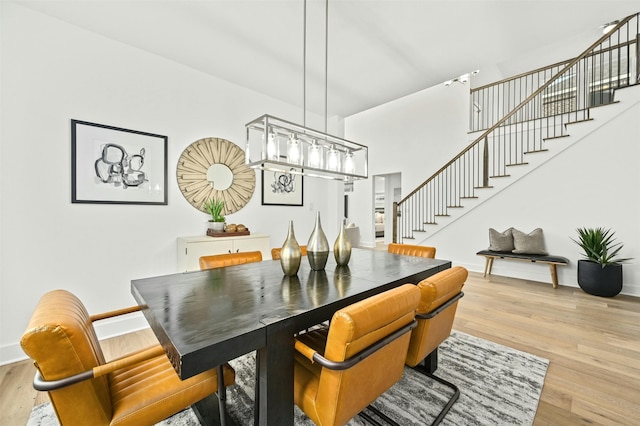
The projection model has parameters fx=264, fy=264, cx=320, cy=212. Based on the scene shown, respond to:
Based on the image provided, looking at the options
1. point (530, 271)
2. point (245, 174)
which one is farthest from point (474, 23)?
point (530, 271)

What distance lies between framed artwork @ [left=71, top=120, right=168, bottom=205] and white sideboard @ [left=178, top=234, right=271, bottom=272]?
581mm

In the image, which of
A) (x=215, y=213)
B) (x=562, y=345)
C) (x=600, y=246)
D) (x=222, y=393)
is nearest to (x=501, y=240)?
(x=600, y=246)

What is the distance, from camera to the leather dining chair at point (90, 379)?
0.83 metres

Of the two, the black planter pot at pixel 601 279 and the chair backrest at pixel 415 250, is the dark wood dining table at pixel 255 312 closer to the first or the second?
the chair backrest at pixel 415 250

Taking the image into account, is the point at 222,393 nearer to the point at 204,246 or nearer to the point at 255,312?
the point at 255,312

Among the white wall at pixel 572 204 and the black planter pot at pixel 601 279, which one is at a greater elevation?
the white wall at pixel 572 204

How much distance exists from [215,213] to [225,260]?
46.8 inches

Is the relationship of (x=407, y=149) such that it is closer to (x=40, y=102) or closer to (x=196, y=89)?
(x=196, y=89)

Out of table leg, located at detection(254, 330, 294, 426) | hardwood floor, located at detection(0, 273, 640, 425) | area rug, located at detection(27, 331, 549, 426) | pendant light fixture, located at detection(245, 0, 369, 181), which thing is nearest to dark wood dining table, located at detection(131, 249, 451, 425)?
table leg, located at detection(254, 330, 294, 426)

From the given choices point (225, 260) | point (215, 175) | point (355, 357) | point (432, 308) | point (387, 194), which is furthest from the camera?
point (387, 194)

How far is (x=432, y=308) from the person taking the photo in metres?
1.40

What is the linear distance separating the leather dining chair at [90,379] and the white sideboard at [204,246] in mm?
1601

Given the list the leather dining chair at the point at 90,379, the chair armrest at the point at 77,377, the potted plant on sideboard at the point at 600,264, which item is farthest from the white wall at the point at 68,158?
the potted plant on sideboard at the point at 600,264

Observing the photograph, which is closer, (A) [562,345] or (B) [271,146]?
(B) [271,146]
